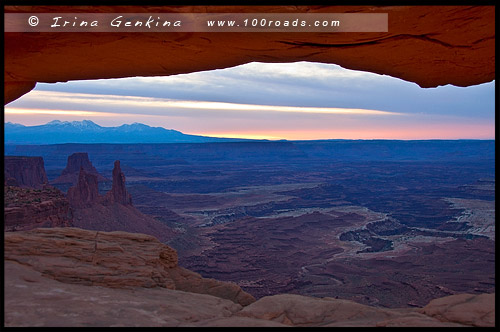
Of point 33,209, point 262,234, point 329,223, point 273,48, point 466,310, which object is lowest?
point 262,234

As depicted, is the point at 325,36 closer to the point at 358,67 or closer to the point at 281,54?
the point at 281,54

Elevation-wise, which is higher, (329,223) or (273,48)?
(273,48)

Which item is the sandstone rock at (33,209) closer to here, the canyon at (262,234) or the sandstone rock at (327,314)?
the canyon at (262,234)

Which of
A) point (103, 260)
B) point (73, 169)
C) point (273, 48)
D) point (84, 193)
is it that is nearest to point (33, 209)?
point (103, 260)

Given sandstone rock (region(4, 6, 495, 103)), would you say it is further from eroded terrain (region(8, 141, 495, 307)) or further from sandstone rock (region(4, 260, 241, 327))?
eroded terrain (region(8, 141, 495, 307))

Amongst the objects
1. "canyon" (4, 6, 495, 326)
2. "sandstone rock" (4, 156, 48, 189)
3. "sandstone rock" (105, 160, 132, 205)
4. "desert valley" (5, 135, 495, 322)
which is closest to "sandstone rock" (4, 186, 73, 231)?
"canyon" (4, 6, 495, 326)

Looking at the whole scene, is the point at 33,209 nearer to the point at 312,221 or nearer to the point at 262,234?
the point at 262,234

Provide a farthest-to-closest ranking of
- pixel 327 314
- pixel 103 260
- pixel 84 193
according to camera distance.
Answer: pixel 84 193
pixel 103 260
pixel 327 314

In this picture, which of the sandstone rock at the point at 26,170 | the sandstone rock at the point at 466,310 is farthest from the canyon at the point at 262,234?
the sandstone rock at the point at 26,170
